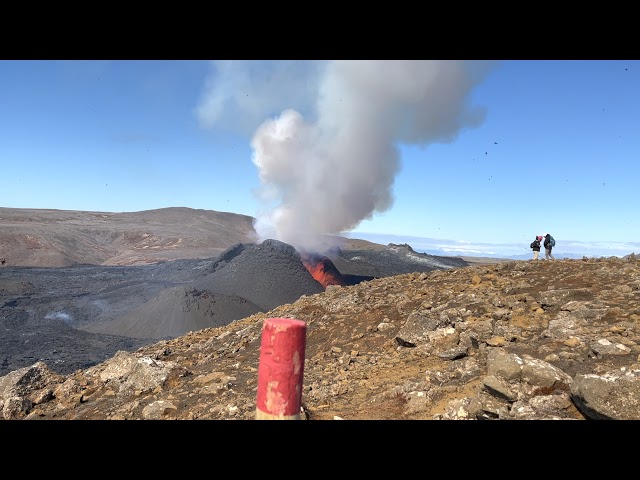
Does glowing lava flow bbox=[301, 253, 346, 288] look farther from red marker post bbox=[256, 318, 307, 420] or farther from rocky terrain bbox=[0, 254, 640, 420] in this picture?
red marker post bbox=[256, 318, 307, 420]

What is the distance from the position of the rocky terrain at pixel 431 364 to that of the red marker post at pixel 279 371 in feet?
6.69

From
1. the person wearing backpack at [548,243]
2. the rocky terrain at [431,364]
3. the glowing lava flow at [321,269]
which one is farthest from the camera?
the glowing lava flow at [321,269]

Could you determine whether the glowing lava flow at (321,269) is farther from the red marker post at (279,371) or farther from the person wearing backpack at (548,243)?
the red marker post at (279,371)

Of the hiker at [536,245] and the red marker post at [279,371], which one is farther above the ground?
the hiker at [536,245]

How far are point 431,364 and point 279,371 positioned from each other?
12.2 feet

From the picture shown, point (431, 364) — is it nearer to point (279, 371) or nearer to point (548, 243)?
point (279, 371)

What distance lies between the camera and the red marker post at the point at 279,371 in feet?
8.10

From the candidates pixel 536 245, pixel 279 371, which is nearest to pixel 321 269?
pixel 536 245

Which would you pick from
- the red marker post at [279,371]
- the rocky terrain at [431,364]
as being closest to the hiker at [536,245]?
the rocky terrain at [431,364]

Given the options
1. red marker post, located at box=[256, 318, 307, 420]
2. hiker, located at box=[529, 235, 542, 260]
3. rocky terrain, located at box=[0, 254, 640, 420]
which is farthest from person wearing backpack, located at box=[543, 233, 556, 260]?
red marker post, located at box=[256, 318, 307, 420]

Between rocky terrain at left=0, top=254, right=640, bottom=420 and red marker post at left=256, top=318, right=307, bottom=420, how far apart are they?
2.04 meters

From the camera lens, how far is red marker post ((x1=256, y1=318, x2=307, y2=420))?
8.10ft

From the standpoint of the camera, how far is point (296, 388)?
8.29 feet
